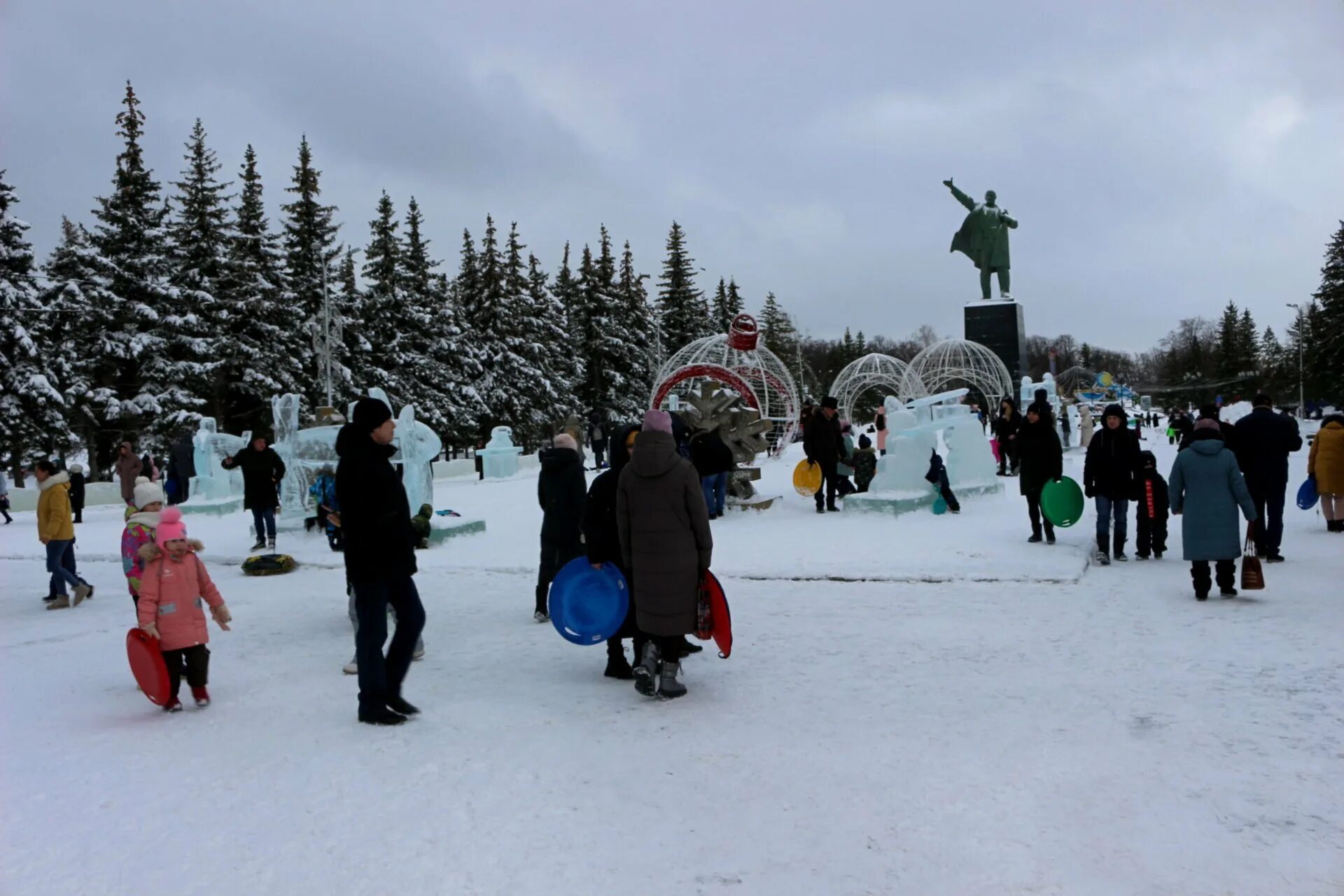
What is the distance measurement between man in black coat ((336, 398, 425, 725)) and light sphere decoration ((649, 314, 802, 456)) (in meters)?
15.7

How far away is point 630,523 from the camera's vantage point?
5.57 metres

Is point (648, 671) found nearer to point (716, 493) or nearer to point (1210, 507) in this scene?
point (1210, 507)

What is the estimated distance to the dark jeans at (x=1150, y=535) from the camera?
31.1 ft

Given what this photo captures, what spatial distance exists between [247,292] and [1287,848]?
34284 mm

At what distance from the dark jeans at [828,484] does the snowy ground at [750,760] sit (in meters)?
6.19

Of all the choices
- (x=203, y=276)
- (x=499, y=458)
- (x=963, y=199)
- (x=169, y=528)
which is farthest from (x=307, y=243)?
(x=169, y=528)

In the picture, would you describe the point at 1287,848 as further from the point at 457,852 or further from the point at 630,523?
the point at 630,523

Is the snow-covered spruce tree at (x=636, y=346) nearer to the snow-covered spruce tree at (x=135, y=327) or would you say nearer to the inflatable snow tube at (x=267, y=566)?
the snow-covered spruce tree at (x=135, y=327)

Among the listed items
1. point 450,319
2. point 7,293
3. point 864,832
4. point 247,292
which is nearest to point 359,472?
point 864,832

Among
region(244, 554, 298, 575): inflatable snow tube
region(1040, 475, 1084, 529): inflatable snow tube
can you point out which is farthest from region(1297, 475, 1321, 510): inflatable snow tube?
region(244, 554, 298, 575): inflatable snow tube

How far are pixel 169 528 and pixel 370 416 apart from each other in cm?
158

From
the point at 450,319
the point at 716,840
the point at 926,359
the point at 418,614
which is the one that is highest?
the point at 450,319

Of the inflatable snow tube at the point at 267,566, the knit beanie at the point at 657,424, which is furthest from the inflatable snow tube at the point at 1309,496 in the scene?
the inflatable snow tube at the point at 267,566

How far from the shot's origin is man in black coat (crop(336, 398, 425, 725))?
5.00 m
